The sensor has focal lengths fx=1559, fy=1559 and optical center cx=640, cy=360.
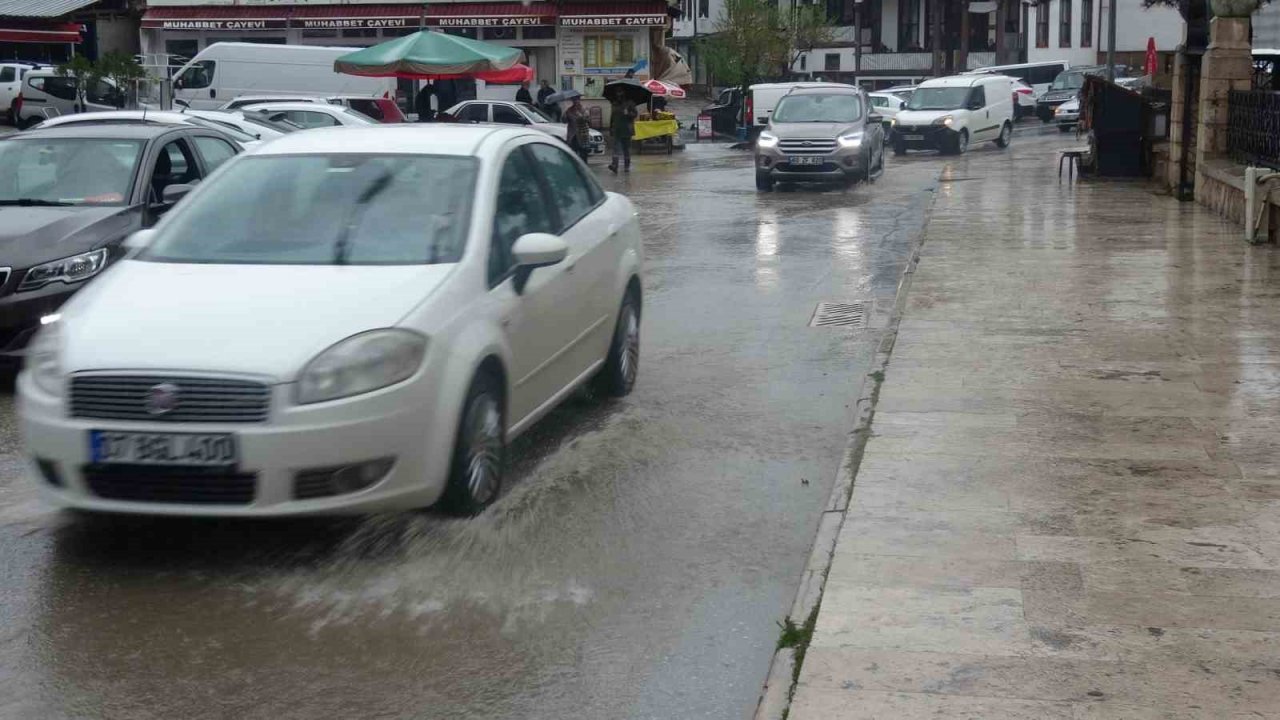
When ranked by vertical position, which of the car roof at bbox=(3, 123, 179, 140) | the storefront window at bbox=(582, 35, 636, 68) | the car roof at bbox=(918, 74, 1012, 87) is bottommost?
the car roof at bbox=(3, 123, 179, 140)

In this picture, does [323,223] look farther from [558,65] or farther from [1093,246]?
[558,65]

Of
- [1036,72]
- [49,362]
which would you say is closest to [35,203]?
[49,362]

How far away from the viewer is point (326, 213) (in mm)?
6941

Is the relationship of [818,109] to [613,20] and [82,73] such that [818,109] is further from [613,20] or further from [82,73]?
[613,20]

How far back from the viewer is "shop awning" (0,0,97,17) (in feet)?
158

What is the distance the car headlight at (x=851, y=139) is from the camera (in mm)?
24094

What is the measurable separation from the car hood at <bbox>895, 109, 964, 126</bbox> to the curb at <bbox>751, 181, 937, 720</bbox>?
2543cm

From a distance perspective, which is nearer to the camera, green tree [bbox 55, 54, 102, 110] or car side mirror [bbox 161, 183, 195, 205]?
car side mirror [bbox 161, 183, 195, 205]

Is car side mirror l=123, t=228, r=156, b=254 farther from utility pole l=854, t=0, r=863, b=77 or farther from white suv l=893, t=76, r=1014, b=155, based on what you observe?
utility pole l=854, t=0, r=863, b=77

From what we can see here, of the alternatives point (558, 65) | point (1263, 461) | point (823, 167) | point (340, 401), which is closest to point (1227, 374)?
point (1263, 461)

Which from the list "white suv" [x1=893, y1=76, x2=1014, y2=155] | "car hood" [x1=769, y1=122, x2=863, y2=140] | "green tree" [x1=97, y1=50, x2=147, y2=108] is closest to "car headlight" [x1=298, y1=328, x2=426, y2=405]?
"car hood" [x1=769, y1=122, x2=863, y2=140]

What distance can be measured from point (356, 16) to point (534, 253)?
144 feet

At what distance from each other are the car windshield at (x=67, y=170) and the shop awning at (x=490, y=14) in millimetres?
36945

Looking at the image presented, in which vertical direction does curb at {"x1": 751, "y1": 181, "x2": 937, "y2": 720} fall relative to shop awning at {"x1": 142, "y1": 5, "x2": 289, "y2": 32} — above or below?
below
